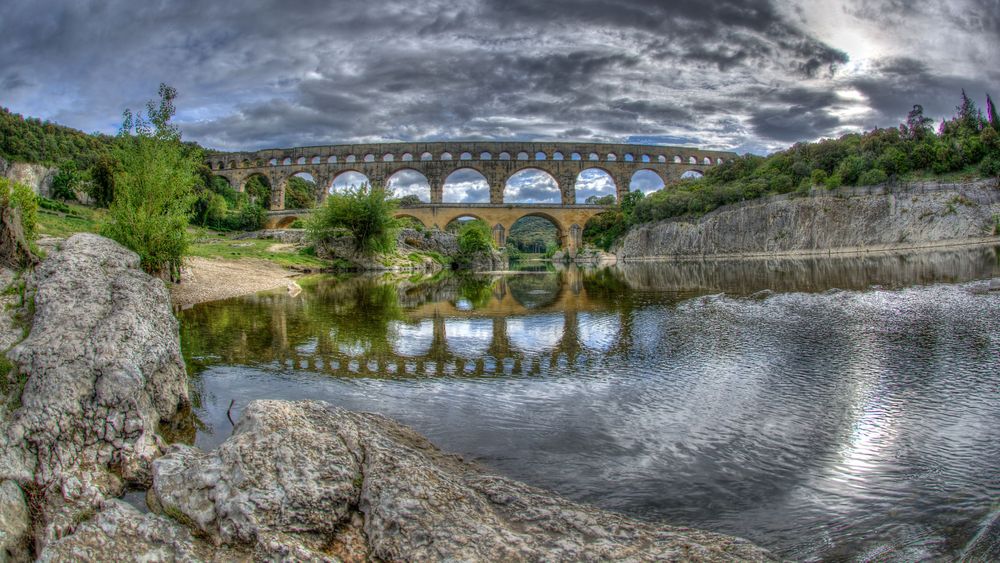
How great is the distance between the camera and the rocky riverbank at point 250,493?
2.62 m

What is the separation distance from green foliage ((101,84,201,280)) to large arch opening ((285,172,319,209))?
231ft

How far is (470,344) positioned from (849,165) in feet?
176

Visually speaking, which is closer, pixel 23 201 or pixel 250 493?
pixel 250 493

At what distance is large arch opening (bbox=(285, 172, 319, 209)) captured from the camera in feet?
298

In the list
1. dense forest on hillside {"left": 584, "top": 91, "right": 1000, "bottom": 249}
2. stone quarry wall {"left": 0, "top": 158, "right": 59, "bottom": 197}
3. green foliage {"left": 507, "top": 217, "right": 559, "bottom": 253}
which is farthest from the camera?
green foliage {"left": 507, "top": 217, "right": 559, "bottom": 253}

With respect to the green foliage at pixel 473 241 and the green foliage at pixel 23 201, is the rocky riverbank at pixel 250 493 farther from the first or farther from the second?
the green foliage at pixel 473 241

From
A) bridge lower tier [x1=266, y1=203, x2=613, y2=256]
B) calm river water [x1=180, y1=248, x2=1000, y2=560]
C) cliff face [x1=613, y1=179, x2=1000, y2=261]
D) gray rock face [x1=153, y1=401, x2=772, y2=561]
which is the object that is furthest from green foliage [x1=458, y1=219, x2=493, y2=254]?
gray rock face [x1=153, y1=401, x2=772, y2=561]

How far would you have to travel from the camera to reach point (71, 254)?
5879mm

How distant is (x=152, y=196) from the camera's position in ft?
50.5

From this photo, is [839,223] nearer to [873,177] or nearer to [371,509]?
[873,177]

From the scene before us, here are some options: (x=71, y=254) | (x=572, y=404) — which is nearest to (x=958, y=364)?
(x=572, y=404)

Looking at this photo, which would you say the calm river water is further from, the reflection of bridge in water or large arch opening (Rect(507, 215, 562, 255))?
large arch opening (Rect(507, 215, 562, 255))

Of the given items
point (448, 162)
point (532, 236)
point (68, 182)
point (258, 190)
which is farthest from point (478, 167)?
point (532, 236)

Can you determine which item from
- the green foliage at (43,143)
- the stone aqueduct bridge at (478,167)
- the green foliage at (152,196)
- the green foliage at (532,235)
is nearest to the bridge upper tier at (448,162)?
the stone aqueduct bridge at (478,167)
